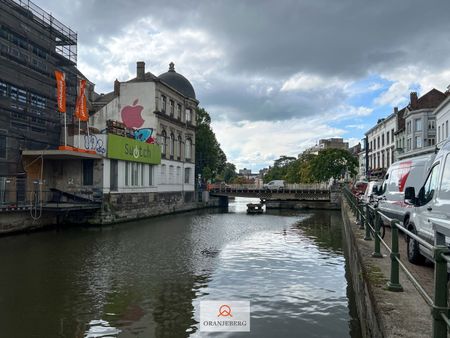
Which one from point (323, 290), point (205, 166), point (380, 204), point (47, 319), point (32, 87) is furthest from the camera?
point (205, 166)

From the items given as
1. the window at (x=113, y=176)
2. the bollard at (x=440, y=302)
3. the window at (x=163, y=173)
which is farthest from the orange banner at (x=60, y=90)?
the bollard at (x=440, y=302)

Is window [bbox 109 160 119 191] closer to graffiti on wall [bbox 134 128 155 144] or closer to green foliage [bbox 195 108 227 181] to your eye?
graffiti on wall [bbox 134 128 155 144]

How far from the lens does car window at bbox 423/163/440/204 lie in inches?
293

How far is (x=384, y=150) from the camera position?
6688 cm

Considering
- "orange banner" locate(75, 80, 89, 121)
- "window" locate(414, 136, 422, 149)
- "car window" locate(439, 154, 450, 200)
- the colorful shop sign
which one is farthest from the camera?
"window" locate(414, 136, 422, 149)

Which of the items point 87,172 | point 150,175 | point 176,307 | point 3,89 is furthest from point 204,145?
point 176,307

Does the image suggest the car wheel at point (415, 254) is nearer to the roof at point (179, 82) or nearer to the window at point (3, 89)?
the window at point (3, 89)

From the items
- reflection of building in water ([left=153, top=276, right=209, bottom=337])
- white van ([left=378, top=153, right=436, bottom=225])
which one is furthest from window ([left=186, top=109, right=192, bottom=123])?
reflection of building in water ([left=153, top=276, right=209, bottom=337])

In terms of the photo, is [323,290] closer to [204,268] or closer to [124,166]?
[204,268]

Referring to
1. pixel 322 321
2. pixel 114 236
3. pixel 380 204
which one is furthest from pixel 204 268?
pixel 114 236

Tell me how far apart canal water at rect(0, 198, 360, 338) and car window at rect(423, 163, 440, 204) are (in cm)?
310

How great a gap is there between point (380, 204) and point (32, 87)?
25.0m

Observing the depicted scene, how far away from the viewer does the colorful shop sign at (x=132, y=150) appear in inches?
1197

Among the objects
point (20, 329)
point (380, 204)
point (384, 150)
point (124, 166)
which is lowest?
point (20, 329)
